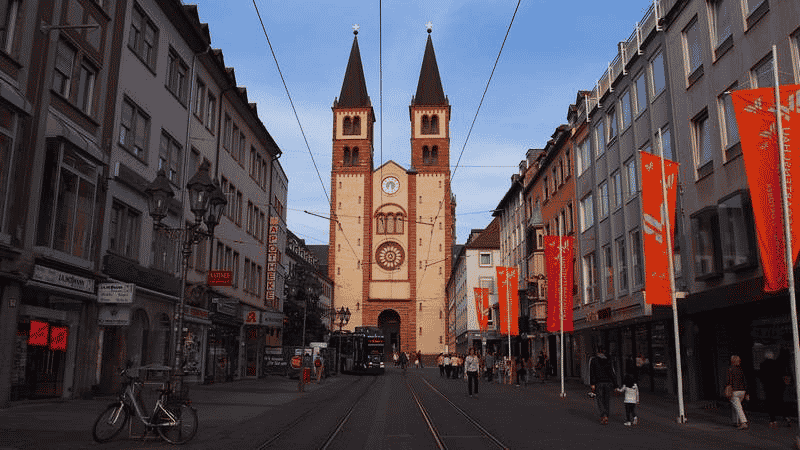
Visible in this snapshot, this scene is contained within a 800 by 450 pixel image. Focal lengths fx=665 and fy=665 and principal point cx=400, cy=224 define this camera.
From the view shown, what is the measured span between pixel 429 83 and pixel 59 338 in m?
67.5

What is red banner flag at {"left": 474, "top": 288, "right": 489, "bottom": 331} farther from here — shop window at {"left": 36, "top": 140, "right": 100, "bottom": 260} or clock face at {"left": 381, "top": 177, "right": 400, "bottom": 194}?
clock face at {"left": 381, "top": 177, "right": 400, "bottom": 194}

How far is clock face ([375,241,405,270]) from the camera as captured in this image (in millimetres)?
75125

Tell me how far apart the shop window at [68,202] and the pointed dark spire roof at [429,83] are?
208ft

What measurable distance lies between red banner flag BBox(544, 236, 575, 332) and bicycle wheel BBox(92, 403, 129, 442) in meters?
19.0

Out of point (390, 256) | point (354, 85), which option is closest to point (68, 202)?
point (390, 256)

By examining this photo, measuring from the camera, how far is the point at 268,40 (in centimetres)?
1320

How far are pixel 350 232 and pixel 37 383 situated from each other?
58.7 meters

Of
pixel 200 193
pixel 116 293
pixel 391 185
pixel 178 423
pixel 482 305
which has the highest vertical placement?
pixel 391 185

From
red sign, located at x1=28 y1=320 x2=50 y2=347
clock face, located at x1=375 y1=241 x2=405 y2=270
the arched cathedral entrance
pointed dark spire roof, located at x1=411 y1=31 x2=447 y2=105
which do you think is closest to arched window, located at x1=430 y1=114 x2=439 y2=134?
pointed dark spire roof, located at x1=411 y1=31 x2=447 y2=105

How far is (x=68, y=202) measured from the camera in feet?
53.9

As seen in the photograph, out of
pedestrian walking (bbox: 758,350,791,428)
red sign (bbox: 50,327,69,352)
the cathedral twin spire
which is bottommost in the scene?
pedestrian walking (bbox: 758,350,791,428)

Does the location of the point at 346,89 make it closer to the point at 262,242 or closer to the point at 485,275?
the point at 485,275

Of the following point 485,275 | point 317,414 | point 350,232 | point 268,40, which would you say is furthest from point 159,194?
point 350,232

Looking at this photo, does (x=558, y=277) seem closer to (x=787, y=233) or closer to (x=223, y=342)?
(x=223, y=342)
